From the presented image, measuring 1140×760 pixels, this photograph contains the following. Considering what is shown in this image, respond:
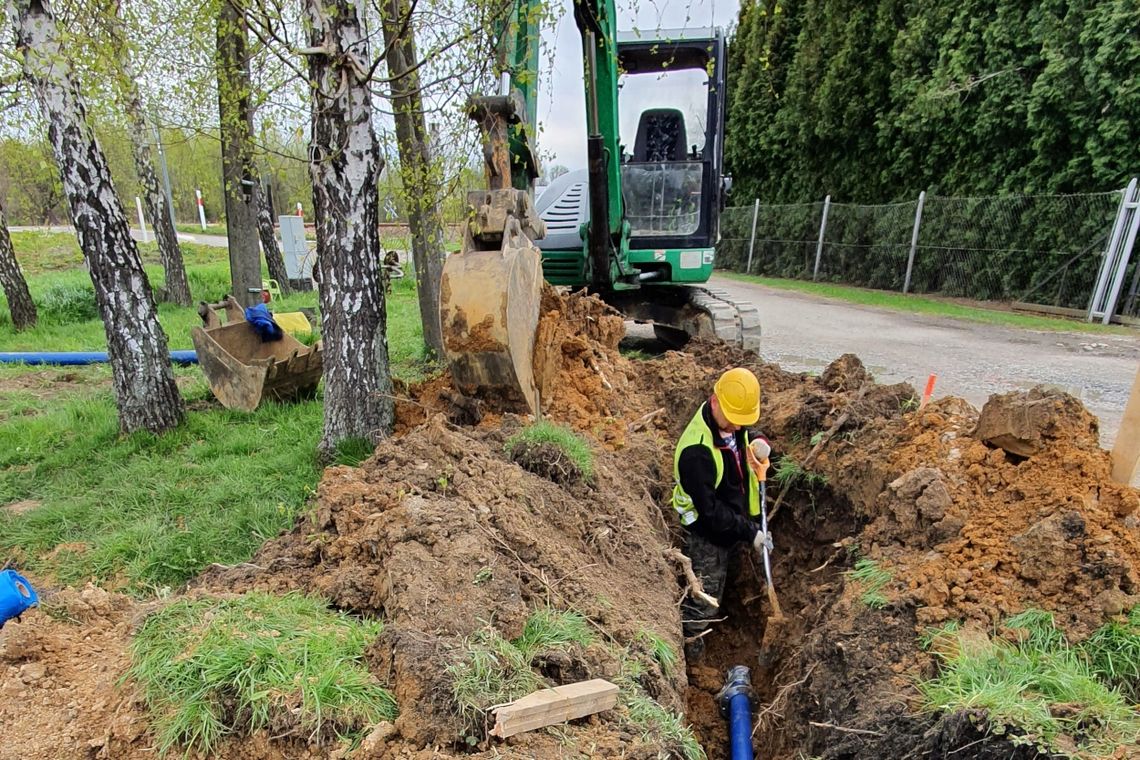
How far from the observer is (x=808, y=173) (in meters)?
19.6

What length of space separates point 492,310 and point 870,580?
2364 millimetres

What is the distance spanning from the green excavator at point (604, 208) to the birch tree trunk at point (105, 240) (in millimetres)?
2814

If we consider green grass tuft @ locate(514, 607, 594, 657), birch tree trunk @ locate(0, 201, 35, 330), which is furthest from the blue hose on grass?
birch tree trunk @ locate(0, 201, 35, 330)

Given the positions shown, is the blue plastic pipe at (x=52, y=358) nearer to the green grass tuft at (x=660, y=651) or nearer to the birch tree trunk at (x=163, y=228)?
the birch tree trunk at (x=163, y=228)

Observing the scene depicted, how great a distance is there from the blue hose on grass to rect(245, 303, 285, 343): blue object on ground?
5375mm

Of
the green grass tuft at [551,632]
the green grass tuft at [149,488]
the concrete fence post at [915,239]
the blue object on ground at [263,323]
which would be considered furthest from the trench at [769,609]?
the concrete fence post at [915,239]

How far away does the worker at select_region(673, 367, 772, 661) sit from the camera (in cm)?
372

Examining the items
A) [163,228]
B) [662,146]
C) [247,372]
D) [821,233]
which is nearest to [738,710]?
[247,372]

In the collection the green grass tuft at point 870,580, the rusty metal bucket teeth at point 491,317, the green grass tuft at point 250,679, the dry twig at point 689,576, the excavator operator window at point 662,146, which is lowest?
the dry twig at point 689,576

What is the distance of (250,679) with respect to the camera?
1929 mm

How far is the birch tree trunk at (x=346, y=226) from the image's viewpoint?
3840mm

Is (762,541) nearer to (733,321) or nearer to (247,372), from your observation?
(733,321)

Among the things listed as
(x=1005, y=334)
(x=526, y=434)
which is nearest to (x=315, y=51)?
(x=526, y=434)

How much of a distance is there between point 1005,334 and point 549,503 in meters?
9.86
